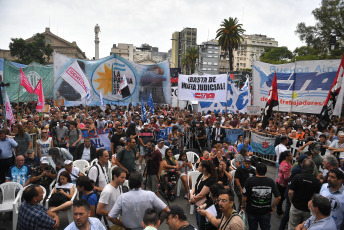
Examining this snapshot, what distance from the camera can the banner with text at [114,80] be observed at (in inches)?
553

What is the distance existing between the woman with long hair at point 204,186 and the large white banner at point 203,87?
29.4ft

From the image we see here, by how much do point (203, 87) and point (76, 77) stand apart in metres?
6.34

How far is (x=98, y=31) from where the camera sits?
45406mm

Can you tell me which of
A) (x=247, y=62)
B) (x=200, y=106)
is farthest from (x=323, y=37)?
(x=247, y=62)

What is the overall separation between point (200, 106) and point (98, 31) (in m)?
35.9

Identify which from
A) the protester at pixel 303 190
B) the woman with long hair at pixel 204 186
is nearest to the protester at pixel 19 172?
the woman with long hair at pixel 204 186

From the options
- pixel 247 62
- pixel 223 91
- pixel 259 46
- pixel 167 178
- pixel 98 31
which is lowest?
pixel 167 178

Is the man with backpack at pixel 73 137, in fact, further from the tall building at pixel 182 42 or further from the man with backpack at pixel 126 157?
the tall building at pixel 182 42

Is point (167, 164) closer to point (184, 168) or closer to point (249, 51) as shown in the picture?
point (184, 168)

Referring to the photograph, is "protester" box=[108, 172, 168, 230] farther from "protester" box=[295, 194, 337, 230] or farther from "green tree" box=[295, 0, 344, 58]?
"green tree" box=[295, 0, 344, 58]

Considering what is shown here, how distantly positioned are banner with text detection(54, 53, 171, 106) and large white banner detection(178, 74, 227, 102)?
3035 mm

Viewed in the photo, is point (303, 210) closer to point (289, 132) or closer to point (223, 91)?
point (289, 132)

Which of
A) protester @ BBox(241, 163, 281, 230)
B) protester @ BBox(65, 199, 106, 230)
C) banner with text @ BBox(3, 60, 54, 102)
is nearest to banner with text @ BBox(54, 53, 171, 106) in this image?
banner with text @ BBox(3, 60, 54, 102)

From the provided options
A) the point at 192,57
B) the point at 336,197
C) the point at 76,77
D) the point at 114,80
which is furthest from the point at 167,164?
the point at 192,57
